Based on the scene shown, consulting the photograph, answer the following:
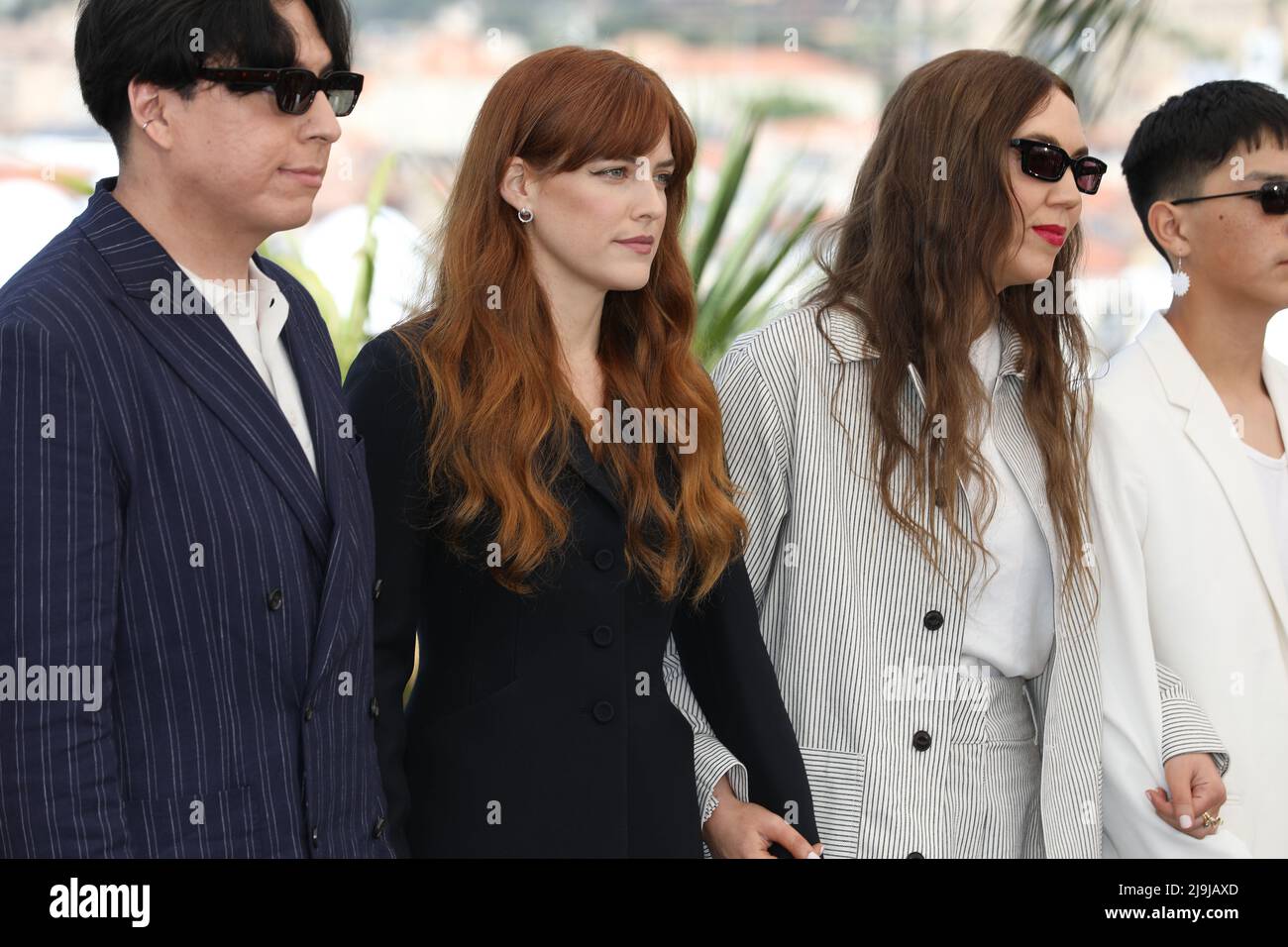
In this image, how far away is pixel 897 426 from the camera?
2.36 meters

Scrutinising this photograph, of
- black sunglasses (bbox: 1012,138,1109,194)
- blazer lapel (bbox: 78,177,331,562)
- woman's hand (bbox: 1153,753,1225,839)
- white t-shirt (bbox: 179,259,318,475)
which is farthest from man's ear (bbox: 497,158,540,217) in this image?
woman's hand (bbox: 1153,753,1225,839)

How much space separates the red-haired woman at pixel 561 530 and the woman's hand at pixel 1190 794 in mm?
662

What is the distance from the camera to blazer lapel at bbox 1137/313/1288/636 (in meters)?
2.63

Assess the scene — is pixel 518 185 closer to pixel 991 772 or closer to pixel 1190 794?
pixel 991 772

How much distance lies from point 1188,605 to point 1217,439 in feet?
1.08

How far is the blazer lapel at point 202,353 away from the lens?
1.66m

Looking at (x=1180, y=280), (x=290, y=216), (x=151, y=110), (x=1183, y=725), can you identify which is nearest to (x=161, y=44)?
(x=151, y=110)

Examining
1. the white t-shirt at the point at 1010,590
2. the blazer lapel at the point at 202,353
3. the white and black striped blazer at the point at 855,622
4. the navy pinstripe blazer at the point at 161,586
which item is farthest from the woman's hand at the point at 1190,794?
the blazer lapel at the point at 202,353

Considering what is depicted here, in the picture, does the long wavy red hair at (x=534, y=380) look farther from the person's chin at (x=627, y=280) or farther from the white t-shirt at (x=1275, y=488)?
the white t-shirt at (x=1275, y=488)

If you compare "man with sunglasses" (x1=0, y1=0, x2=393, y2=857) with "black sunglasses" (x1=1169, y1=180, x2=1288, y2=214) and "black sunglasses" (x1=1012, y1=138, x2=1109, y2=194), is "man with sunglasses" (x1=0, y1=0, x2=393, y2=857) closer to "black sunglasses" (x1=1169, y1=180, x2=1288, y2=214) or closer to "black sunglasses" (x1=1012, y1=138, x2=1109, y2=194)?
"black sunglasses" (x1=1012, y1=138, x2=1109, y2=194)

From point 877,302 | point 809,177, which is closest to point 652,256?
point 877,302

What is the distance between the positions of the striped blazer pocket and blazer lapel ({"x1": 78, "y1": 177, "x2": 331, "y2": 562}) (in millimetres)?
931
